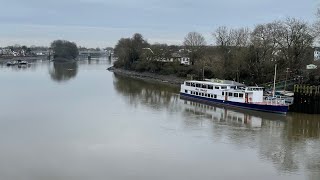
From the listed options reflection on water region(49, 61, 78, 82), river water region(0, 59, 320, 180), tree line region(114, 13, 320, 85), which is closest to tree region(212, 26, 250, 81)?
tree line region(114, 13, 320, 85)

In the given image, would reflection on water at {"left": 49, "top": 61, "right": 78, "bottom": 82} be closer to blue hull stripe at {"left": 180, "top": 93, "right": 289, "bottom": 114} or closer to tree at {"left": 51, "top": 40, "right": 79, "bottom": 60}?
blue hull stripe at {"left": 180, "top": 93, "right": 289, "bottom": 114}

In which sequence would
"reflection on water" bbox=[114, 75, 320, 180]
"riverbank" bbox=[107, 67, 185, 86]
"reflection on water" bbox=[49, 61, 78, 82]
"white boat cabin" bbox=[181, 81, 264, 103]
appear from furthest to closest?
"reflection on water" bbox=[49, 61, 78, 82], "riverbank" bbox=[107, 67, 185, 86], "white boat cabin" bbox=[181, 81, 264, 103], "reflection on water" bbox=[114, 75, 320, 180]

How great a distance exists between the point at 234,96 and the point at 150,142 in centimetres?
1330

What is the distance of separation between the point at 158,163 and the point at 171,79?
39.5 metres

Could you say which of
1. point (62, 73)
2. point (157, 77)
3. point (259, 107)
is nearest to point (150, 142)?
point (259, 107)

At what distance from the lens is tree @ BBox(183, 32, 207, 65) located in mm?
57338

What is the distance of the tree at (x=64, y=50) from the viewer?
130 meters

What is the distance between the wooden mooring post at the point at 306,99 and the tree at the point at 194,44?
28271 mm

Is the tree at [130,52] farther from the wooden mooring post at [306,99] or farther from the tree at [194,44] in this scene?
the wooden mooring post at [306,99]

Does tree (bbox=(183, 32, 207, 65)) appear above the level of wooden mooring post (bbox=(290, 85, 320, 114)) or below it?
above

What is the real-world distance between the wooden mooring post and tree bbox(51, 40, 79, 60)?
4261 inches

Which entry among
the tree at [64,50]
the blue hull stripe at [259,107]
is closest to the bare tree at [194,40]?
the blue hull stripe at [259,107]

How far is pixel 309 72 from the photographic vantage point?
33219 millimetres

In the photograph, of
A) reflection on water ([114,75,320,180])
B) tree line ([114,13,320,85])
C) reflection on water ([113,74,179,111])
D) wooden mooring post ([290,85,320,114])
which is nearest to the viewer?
reflection on water ([114,75,320,180])
